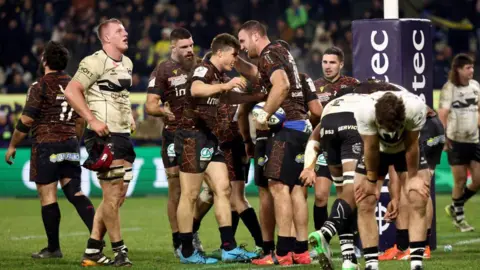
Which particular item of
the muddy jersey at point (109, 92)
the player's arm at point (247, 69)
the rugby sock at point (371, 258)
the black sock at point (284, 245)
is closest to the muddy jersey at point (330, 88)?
the player's arm at point (247, 69)

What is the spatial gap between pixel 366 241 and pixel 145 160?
1125 cm

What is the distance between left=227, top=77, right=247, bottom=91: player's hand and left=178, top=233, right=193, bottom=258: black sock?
5.18ft

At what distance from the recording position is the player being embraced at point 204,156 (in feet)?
34.7

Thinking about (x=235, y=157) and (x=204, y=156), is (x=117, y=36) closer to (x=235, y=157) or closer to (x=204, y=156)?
(x=204, y=156)

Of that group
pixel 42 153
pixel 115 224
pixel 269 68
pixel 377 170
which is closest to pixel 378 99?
pixel 377 170

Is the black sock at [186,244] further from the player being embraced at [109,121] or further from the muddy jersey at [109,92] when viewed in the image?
the muddy jersey at [109,92]

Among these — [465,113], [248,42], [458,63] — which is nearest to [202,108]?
[248,42]

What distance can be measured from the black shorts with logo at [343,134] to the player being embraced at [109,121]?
2.04 meters

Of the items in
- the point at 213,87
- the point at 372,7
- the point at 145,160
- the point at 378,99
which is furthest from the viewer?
the point at 372,7

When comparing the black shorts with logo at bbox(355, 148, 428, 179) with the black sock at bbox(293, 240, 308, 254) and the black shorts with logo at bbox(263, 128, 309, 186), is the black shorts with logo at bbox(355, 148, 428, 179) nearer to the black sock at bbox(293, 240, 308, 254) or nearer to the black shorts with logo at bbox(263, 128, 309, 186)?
the black shorts with logo at bbox(263, 128, 309, 186)

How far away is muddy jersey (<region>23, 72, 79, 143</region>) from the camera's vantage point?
1125cm

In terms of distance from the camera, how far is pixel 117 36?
10422mm

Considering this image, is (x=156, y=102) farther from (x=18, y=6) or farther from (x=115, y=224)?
(x=18, y=6)

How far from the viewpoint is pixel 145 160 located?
19703 millimetres
